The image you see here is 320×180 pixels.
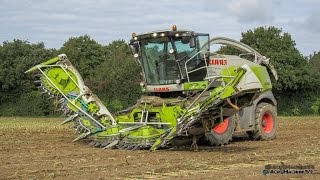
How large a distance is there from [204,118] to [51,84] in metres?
4.23

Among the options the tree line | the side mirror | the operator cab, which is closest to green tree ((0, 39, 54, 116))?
the tree line

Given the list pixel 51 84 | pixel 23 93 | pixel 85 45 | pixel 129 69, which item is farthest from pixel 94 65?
pixel 51 84

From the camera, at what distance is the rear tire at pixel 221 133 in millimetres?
12823

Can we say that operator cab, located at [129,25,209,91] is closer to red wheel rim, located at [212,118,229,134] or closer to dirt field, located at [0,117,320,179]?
red wheel rim, located at [212,118,229,134]

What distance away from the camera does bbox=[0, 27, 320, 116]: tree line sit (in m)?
39.3

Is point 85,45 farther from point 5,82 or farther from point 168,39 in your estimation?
point 168,39

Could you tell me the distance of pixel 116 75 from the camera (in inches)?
1565

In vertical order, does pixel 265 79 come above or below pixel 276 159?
above

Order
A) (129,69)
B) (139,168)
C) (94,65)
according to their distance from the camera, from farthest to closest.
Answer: (94,65)
(129,69)
(139,168)

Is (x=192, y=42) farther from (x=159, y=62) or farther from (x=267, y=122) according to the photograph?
(x=267, y=122)

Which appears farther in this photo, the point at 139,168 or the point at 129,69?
the point at 129,69

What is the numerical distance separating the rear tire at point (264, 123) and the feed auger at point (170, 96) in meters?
0.69

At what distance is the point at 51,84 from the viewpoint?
43.1ft

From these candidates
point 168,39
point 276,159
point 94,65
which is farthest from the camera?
point 94,65
